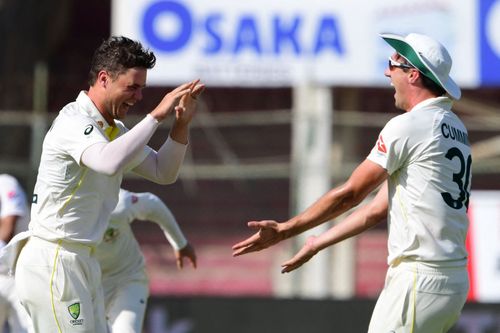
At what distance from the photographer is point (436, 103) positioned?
5715 millimetres

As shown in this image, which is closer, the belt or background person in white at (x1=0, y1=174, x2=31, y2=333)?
the belt

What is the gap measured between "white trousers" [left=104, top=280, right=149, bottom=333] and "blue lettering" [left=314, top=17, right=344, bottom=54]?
16.8 feet

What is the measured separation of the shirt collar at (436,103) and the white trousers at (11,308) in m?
3.53

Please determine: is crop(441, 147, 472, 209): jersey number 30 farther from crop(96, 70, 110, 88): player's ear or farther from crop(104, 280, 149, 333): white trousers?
crop(104, 280, 149, 333): white trousers

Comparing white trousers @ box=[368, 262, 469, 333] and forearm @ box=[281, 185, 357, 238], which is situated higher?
forearm @ box=[281, 185, 357, 238]

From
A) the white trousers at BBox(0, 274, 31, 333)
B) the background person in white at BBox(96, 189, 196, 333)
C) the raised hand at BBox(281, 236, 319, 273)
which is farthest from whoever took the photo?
the white trousers at BBox(0, 274, 31, 333)

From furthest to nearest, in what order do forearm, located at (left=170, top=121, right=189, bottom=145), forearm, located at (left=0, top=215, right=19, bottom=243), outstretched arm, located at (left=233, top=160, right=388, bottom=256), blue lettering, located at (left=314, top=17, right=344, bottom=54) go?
blue lettering, located at (left=314, top=17, right=344, bottom=54), forearm, located at (left=0, top=215, right=19, bottom=243), forearm, located at (left=170, top=121, right=189, bottom=145), outstretched arm, located at (left=233, top=160, right=388, bottom=256)

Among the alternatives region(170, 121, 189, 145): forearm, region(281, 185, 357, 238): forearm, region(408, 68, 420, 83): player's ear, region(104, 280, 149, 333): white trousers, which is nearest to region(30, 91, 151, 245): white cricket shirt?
region(170, 121, 189, 145): forearm

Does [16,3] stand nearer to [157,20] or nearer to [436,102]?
[157,20]

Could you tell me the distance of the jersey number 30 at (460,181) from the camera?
18.4ft

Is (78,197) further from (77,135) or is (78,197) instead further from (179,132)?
(179,132)

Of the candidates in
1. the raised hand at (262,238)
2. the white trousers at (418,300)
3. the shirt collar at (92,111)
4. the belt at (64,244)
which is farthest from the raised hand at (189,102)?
the white trousers at (418,300)

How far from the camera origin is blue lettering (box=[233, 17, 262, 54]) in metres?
12.7

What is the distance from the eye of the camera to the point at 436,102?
18.7ft
